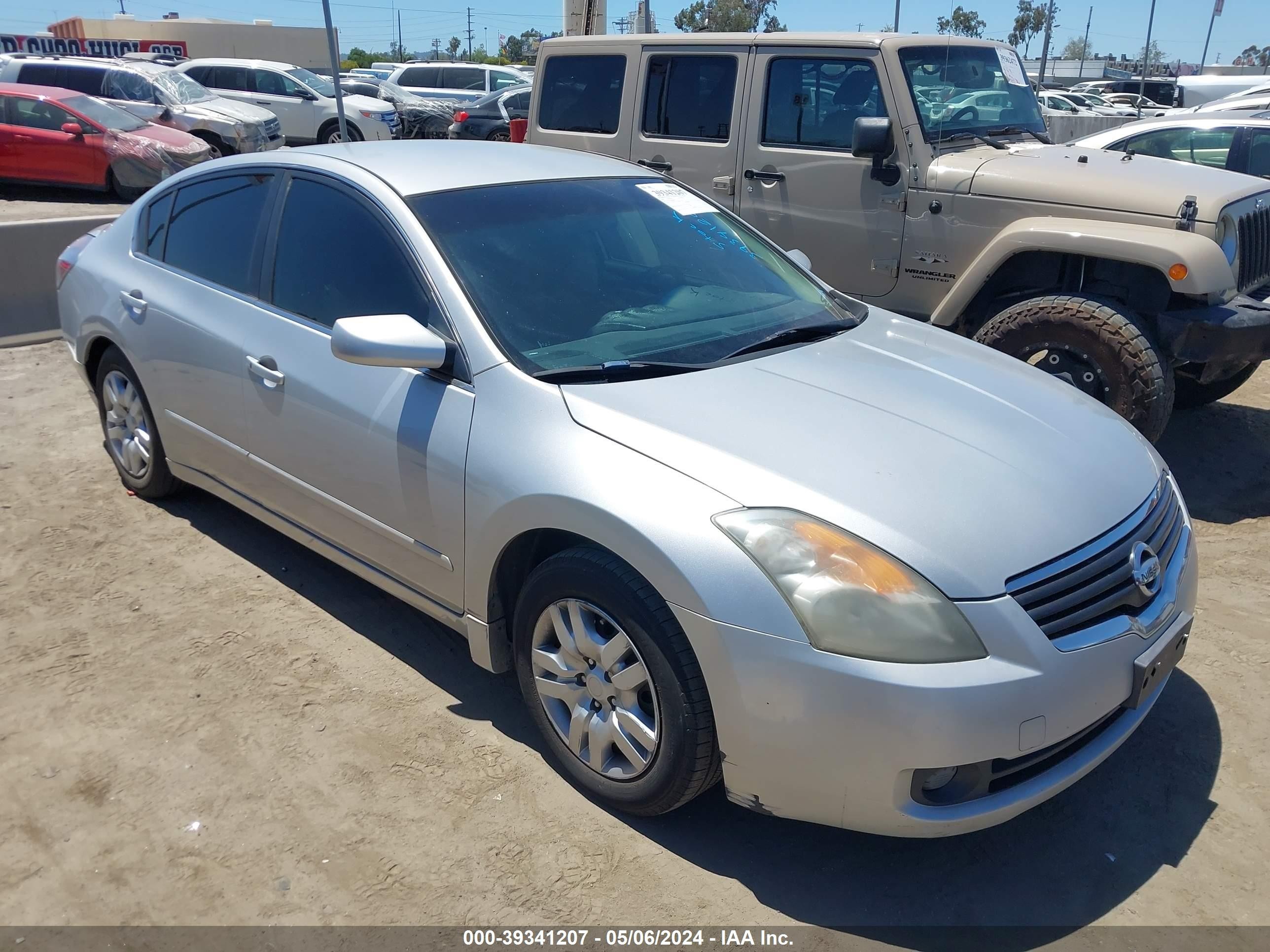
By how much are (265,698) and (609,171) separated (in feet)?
7.54

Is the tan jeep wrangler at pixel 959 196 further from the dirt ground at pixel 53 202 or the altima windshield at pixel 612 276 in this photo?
the dirt ground at pixel 53 202

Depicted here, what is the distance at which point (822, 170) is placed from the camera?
588cm

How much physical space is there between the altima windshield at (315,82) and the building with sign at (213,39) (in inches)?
1108

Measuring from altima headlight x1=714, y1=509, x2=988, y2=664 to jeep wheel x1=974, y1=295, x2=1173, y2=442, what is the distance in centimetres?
300

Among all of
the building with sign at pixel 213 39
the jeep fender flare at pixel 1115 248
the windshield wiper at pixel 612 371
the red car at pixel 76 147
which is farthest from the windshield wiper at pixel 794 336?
the building with sign at pixel 213 39

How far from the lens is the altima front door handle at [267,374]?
3.60 m

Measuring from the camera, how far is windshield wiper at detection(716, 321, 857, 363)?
3318 millimetres

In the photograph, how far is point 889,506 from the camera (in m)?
2.51

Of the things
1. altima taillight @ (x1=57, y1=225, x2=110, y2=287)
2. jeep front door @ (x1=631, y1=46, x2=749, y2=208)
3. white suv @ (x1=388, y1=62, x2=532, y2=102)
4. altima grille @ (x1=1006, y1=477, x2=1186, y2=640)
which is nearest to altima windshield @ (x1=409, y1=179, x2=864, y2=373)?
altima grille @ (x1=1006, y1=477, x2=1186, y2=640)

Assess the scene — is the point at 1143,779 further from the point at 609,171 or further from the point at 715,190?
the point at 715,190

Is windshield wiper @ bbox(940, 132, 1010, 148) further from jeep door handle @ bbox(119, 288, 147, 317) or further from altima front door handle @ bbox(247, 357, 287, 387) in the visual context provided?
jeep door handle @ bbox(119, 288, 147, 317)

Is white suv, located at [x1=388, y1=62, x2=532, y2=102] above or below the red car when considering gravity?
above

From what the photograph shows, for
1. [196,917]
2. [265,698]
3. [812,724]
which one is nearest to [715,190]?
[265,698]

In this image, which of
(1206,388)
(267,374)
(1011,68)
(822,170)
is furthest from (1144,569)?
(1011,68)
